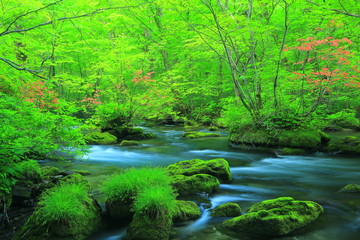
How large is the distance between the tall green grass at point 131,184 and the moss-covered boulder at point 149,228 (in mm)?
503

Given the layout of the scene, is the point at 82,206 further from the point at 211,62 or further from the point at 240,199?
the point at 211,62

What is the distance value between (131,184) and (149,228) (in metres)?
0.98

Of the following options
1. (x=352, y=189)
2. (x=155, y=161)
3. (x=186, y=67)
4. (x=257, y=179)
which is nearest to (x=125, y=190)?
(x=257, y=179)

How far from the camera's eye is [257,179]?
6.57 m

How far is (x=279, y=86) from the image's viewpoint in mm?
10312

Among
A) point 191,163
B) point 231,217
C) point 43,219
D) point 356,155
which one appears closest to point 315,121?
point 356,155

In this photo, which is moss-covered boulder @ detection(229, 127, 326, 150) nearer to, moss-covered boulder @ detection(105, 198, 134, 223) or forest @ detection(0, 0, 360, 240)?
forest @ detection(0, 0, 360, 240)

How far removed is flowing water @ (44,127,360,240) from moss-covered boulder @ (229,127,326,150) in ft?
1.87

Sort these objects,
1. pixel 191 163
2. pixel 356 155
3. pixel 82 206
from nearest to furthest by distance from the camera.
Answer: pixel 82 206, pixel 191 163, pixel 356 155

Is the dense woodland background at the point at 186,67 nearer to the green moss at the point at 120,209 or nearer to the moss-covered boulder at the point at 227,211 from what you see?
the green moss at the point at 120,209

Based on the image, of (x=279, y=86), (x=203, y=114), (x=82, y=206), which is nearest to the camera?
(x=82, y=206)

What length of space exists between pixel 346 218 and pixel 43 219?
16.0 ft

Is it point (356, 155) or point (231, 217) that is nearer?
point (231, 217)

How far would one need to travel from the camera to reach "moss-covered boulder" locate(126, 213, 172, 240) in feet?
11.5
